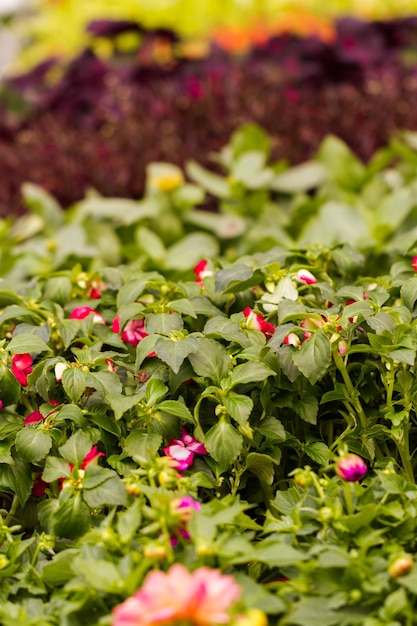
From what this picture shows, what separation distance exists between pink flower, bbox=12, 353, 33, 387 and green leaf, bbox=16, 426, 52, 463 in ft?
0.49

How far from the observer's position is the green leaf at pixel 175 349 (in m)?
1.27

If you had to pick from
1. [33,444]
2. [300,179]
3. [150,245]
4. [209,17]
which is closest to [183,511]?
[33,444]

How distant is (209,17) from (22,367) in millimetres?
4190

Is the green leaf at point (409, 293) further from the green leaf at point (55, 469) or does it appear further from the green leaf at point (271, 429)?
the green leaf at point (55, 469)

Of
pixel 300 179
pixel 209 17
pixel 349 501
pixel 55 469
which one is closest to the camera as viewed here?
pixel 349 501

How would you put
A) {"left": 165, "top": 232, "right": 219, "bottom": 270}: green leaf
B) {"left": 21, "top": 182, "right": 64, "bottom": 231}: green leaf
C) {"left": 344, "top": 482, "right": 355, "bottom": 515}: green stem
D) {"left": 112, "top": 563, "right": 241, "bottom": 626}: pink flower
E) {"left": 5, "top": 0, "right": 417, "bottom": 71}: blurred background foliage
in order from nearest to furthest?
{"left": 112, "top": 563, "right": 241, "bottom": 626}: pink flower, {"left": 344, "top": 482, "right": 355, "bottom": 515}: green stem, {"left": 165, "top": 232, "right": 219, "bottom": 270}: green leaf, {"left": 21, "top": 182, "right": 64, "bottom": 231}: green leaf, {"left": 5, "top": 0, "right": 417, "bottom": 71}: blurred background foliage

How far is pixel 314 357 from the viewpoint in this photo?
1.25 m

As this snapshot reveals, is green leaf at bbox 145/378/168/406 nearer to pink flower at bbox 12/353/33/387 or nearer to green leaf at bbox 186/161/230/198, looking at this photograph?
pink flower at bbox 12/353/33/387

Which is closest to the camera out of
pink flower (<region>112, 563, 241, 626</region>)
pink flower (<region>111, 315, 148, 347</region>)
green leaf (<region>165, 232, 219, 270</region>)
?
pink flower (<region>112, 563, 241, 626</region>)

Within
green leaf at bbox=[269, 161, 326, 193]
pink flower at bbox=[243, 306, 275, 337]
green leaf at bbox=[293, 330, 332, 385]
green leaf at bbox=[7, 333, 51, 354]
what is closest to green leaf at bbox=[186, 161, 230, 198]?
green leaf at bbox=[269, 161, 326, 193]

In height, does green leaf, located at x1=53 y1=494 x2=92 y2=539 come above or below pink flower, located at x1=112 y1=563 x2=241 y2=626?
below

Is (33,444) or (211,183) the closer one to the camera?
(33,444)

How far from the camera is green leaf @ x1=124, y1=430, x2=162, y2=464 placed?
4.12 feet

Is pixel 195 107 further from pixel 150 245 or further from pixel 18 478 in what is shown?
pixel 18 478
